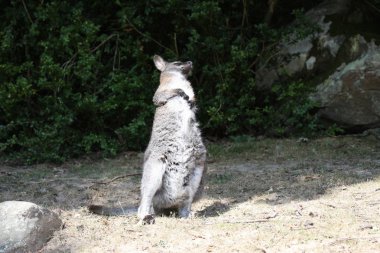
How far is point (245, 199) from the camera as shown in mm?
7457

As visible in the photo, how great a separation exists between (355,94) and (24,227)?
268 inches

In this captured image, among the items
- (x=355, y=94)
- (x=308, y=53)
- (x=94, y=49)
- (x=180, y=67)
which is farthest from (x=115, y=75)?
(x=355, y=94)

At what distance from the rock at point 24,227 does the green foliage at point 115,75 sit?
4.64 metres

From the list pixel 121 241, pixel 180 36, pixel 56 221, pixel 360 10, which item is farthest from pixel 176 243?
pixel 360 10

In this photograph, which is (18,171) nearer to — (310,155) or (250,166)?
(250,166)

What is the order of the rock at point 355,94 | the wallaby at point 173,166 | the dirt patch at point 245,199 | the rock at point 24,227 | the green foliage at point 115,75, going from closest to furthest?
the dirt patch at point 245,199 → the rock at point 24,227 → the wallaby at point 173,166 → the rock at point 355,94 → the green foliage at point 115,75

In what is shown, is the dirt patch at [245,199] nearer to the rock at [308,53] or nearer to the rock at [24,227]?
the rock at [24,227]

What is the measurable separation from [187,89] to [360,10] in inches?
217

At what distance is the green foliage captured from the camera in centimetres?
1078

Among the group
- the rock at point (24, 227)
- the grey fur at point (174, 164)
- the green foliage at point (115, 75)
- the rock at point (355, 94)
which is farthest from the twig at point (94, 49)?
the rock at point (24, 227)

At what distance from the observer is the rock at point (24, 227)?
18.0 ft

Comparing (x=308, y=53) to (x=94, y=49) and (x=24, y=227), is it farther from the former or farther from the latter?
(x=24, y=227)

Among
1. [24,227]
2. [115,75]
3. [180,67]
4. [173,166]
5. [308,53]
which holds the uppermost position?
[180,67]

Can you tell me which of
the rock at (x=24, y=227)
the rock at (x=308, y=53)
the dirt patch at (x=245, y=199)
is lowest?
the dirt patch at (x=245, y=199)
